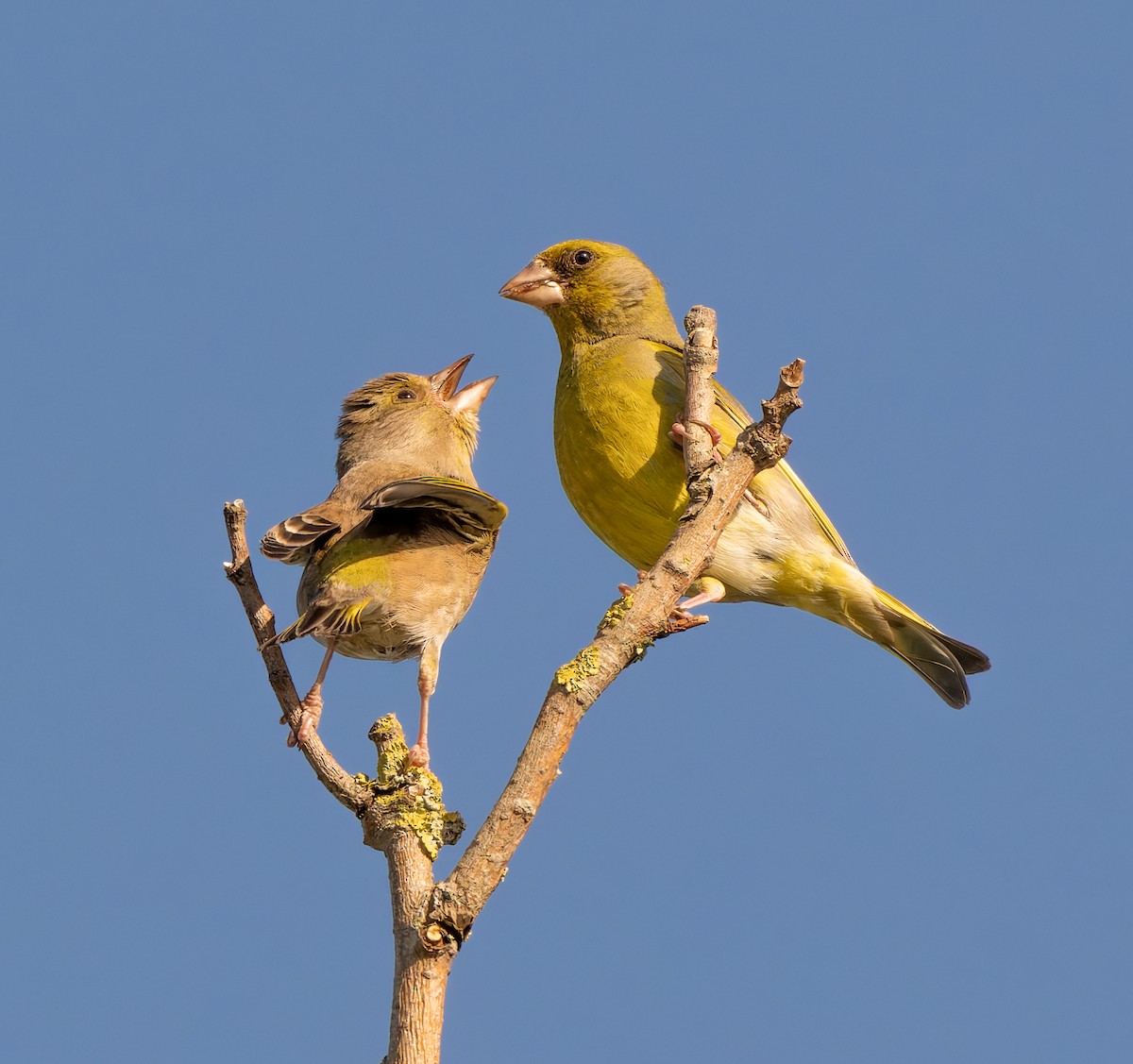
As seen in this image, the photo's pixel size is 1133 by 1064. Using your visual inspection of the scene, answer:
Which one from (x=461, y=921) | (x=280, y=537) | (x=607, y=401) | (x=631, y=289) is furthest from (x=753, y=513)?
(x=461, y=921)

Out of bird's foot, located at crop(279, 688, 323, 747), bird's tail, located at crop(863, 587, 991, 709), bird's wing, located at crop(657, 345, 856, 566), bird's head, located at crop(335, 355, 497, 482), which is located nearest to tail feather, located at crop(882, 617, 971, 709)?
bird's tail, located at crop(863, 587, 991, 709)

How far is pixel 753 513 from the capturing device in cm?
668

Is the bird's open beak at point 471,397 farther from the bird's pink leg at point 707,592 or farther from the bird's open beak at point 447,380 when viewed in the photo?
the bird's pink leg at point 707,592

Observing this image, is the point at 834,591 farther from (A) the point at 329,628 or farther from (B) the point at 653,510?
(A) the point at 329,628

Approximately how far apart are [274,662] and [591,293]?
3188 millimetres

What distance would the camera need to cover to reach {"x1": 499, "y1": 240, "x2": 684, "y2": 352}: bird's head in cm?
734

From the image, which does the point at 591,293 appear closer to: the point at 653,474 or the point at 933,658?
the point at 653,474

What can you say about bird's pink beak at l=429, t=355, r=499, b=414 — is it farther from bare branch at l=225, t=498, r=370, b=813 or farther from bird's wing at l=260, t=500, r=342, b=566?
bare branch at l=225, t=498, r=370, b=813

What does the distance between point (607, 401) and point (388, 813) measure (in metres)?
2.68

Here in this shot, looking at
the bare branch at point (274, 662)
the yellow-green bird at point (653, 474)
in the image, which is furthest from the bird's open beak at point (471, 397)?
the bare branch at point (274, 662)

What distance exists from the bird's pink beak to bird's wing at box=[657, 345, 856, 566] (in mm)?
1001

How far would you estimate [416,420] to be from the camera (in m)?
7.06

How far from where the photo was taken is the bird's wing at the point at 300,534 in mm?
5145

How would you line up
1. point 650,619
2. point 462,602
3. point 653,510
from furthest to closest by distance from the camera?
point 653,510 → point 462,602 → point 650,619
